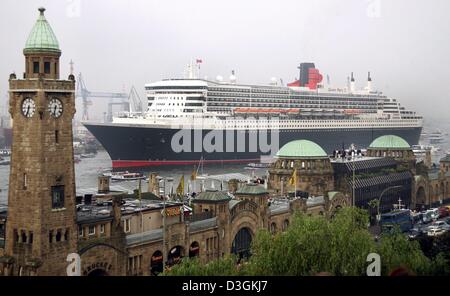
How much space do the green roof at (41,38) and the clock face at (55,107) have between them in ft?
5.93

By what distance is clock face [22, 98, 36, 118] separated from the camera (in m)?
27.2

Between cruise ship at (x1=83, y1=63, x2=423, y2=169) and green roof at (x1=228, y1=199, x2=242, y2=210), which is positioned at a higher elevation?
cruise ship at (x1=83, y1=63, x2=423, y2=169)

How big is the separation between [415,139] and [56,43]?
374ft

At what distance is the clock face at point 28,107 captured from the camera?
27.2m

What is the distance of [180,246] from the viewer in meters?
34.0

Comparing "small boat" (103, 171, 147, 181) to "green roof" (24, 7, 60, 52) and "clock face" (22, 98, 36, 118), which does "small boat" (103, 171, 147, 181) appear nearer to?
"clock face" (22, 98, 36, 118)

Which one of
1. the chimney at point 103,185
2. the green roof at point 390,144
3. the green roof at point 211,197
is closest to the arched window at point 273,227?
the green roof at point 211,197

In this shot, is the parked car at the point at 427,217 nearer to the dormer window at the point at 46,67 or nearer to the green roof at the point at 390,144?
the green roof at the point at 390,144

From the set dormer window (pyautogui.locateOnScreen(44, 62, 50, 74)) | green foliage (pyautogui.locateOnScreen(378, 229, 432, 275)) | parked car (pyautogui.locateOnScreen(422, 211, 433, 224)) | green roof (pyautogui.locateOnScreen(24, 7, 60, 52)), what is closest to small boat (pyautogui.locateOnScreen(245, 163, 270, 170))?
parked car (pyautogui.locateOnScreen(422, 211, 433, 224))

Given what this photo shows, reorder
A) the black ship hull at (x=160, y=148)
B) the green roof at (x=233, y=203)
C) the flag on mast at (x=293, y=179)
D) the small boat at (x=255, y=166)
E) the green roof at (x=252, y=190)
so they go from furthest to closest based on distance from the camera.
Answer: the small boat at (x=255, y=166), the black ship hull at (x=160, y=148), the flag on mast at (x=293, y=179), the green roof at (x=252, y=190), the green roof at (x=233, y=203)

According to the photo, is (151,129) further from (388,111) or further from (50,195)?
(50,195)

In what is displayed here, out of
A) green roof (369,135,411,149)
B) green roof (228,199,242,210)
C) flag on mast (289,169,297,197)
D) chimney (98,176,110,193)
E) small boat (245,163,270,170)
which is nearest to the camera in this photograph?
green roof (228,199,242,210)
